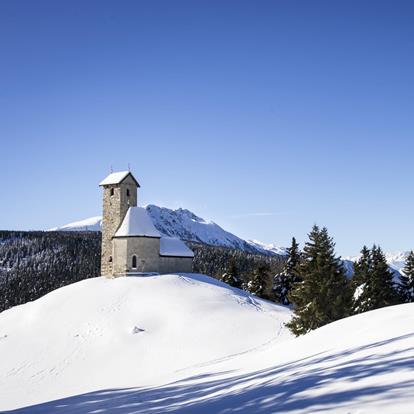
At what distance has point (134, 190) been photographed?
5091 cm

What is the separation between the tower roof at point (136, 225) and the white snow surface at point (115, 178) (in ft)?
12.7

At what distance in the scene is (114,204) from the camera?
49781 mm

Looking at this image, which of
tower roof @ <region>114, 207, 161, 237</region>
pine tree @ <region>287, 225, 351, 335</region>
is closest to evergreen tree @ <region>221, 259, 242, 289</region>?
tower roof @ <region>114, 207, 161, 237</region>

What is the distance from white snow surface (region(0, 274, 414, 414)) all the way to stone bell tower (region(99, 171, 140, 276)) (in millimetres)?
5009

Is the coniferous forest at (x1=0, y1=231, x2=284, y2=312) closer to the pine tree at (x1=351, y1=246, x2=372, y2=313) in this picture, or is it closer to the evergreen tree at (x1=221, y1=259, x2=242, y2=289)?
the evergreen tree at (x1=221, y1=259, x2=242, y2=289)

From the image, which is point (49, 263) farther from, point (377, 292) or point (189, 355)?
point (377, 292)

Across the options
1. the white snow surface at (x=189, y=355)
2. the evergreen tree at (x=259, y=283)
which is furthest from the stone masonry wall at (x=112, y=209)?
the evergreen tree at (x=259, y=283)

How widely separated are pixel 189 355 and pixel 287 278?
70.9ft

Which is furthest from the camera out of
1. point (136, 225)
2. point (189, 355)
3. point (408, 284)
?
point (136, 225)

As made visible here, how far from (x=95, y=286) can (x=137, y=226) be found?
24.9ft

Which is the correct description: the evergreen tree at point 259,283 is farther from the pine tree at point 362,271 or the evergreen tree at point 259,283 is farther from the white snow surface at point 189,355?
the pine tree at point 362,271

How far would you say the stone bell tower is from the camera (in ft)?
161

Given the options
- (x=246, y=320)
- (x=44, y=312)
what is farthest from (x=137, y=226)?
(x=246, y=320)

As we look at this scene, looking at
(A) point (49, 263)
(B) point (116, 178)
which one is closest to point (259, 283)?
(B) point (116, 178)
